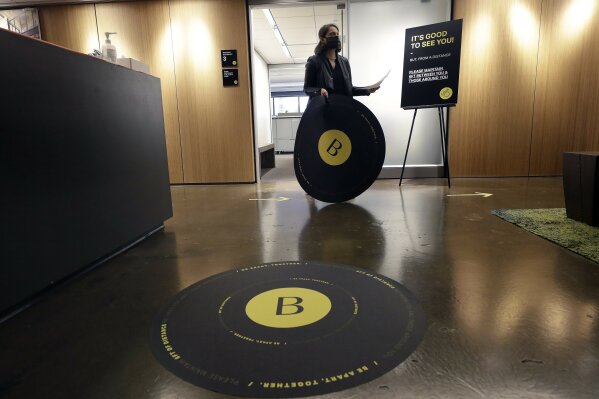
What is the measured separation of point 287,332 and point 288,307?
19 cm

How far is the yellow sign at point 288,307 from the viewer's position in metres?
1.31

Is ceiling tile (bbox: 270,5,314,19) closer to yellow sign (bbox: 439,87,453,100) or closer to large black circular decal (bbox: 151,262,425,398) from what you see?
yellow sign (bbox: 439,87,453,100)

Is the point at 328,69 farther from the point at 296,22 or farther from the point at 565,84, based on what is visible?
the point at 296,22

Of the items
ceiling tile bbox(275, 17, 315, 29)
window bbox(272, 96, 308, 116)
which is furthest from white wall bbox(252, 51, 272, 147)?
window bbox(272, 96, 308, 116)

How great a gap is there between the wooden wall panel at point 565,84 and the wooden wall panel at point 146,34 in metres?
4.72

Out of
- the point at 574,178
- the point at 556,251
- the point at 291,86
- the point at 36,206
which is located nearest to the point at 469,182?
the point at 574,178

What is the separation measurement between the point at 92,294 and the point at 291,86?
15662 millimetres

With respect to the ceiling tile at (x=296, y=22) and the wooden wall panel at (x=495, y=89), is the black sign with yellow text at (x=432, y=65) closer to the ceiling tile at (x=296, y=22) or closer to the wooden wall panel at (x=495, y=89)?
the wooden wall panel at (x=495, y=89)

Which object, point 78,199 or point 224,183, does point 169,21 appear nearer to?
point 224,183

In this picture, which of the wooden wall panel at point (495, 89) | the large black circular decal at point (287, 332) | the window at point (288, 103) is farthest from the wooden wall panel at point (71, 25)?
the window at point (288, 103)

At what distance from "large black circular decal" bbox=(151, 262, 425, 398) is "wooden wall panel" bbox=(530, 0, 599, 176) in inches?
169

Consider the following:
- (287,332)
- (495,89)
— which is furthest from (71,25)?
(495,89)

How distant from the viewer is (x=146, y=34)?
4691mm

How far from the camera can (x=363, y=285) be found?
161 centimetres
